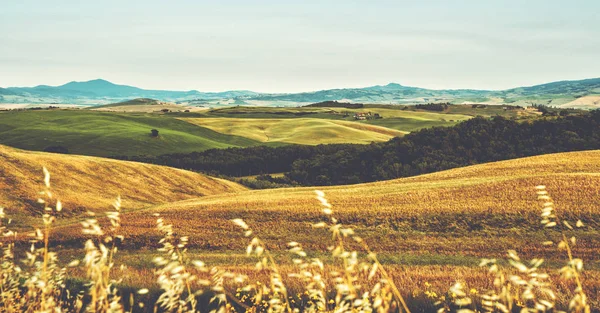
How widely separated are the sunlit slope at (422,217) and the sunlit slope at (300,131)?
345 feet

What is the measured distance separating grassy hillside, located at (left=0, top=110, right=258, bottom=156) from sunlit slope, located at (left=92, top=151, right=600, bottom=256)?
8294cm

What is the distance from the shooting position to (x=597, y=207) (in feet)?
81.6

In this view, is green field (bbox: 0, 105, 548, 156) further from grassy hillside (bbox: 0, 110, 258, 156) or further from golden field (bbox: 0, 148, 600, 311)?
golden field (bbox: 0, 148, 600, 311)

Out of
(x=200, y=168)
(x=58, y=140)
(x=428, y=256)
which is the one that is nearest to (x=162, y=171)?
(x=200, y=168)

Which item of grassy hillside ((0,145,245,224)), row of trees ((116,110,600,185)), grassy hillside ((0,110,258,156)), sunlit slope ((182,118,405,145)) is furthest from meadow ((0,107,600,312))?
sunlit slope ((182,118,405,145))

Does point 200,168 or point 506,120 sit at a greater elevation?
point 506,120

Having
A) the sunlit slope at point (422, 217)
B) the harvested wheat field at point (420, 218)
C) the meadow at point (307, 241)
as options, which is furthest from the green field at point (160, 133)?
the harvested wheat field at point (420, 218)

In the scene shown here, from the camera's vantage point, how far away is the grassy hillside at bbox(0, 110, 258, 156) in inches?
4412

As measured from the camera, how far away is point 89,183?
158 feet

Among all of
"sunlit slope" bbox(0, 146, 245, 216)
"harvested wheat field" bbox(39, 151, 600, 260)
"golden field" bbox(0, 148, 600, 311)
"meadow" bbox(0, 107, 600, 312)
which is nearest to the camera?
"meadow" bbox(0, 107, 600, 312)

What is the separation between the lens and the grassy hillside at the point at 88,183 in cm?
3853

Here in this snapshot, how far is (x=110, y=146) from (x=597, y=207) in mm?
105833

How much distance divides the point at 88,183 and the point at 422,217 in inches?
1386

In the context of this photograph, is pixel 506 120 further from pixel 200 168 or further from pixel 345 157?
pixel 200 168
